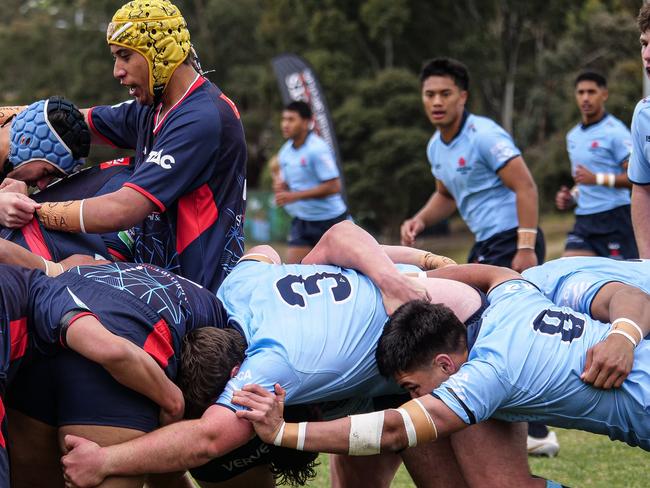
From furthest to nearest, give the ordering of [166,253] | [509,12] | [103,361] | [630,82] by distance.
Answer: [509,12], [630,82], [166,253], [103,361]

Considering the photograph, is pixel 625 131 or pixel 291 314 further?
pixel 625 131

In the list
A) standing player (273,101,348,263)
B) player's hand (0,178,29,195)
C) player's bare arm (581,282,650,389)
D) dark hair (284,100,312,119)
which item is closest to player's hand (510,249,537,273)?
player's bare arm (581,282,650,389)

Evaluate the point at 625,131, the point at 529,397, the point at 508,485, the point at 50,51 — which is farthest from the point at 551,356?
the point at 50,51

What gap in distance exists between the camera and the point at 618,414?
390 cm

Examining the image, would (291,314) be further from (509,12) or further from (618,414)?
(509,12)

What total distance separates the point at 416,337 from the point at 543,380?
1.70 feet

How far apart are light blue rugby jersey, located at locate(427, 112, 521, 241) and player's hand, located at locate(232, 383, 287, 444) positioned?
4.33 metres

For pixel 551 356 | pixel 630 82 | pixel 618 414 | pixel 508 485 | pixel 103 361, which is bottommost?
pixel 630 82

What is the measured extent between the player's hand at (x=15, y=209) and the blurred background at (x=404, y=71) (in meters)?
18.8

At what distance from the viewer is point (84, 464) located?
3.60 m

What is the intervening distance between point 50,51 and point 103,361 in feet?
135

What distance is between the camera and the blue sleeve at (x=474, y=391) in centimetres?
368

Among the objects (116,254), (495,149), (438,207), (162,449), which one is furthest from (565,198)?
(162,449)

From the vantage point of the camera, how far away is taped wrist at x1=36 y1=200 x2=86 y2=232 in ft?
14.4
